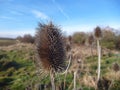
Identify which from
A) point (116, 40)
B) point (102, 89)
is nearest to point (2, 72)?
point (102, 89)

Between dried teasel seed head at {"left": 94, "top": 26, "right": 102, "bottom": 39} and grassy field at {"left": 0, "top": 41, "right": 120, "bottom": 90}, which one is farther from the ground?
dried teasel seed head at {"left": 94, "top": 26, "right": 102, "bottom": 39}

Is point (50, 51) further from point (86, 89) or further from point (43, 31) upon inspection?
point (86, 89)

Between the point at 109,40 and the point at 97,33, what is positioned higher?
the point at 109,40

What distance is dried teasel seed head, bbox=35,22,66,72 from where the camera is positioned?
5.96 m

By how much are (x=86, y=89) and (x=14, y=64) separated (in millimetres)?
12375

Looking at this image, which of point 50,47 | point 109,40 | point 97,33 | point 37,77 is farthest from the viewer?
point 109,40

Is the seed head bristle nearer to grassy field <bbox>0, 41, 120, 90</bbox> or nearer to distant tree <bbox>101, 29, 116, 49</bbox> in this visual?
grassy field <bbox>0, 41, 120, 90</bbox>

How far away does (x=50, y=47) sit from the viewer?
6.01 m

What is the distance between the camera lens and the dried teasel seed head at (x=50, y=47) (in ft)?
19.5

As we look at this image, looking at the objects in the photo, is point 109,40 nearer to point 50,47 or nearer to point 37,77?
point 37,77

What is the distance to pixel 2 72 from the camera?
24781mm

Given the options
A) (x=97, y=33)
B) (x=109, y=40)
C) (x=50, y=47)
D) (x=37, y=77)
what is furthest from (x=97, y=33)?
(x=109, y=40)

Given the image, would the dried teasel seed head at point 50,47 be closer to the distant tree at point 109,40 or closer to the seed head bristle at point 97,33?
the seed head bristle at point 97,33

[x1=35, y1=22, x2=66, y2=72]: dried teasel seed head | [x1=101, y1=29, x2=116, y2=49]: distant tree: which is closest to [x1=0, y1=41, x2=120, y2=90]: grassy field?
[x1=35, y1=22, x2=66, y2=72]: dried teasel seed head
